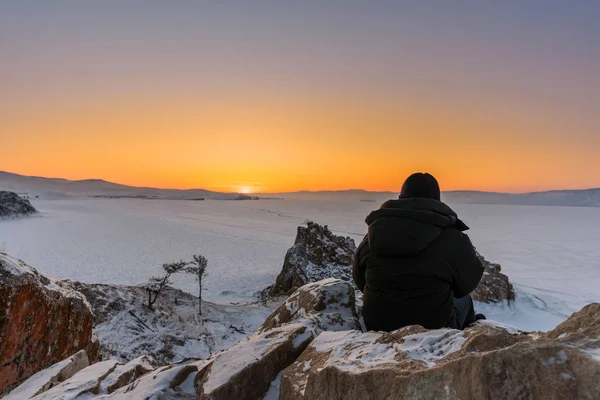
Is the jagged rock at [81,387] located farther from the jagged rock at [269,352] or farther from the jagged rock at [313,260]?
the jagged rock at [313,260]

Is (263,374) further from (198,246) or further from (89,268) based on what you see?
(198,246)

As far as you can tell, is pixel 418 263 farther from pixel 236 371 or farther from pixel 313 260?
pixel 313 260

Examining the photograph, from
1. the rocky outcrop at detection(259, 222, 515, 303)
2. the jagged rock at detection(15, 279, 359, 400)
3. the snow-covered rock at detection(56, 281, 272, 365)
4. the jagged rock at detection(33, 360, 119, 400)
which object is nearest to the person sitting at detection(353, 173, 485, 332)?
the jagged rock at detection(15, 279, 359, 400)

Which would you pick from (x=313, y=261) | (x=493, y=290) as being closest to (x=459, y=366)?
(x=493, y=290)

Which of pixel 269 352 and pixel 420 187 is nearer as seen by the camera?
pixel 269 352

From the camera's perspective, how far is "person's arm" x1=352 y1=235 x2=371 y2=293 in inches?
161

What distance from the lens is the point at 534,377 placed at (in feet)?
5.64

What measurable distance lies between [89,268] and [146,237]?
1030 inches

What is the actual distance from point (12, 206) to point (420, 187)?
324 feet

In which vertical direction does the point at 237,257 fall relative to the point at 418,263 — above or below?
below

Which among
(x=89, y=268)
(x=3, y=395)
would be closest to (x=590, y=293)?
(x=3, y=395)

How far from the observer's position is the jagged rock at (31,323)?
17.1 feet

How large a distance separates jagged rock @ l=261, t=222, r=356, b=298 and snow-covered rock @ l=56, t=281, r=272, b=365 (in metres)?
5.48

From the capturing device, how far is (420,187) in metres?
4.14
